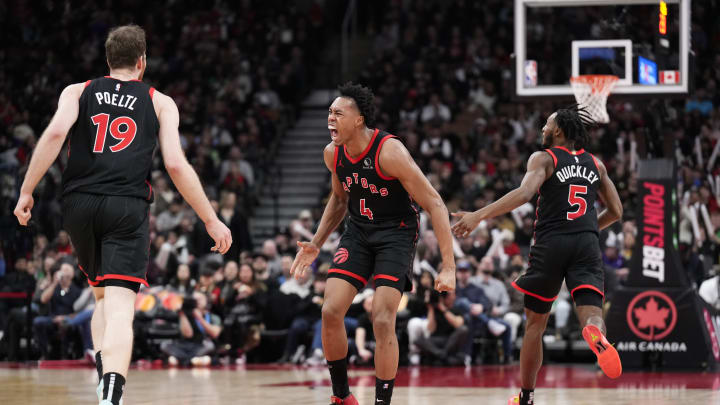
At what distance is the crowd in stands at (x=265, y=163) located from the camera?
46.6 feet

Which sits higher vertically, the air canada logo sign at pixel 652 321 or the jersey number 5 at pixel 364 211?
the jersey number 5 at pixel 364 211

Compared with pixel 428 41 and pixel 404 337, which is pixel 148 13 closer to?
pixel 428 41

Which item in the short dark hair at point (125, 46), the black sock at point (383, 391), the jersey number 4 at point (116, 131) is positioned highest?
the short dark hair at point (125, 46)

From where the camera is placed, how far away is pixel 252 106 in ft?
71.1

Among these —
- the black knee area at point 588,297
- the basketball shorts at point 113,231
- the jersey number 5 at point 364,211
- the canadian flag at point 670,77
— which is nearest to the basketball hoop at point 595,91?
the canadian flag at point 670,77

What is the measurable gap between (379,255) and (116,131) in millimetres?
2006

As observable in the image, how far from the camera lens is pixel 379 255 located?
23.3 feet

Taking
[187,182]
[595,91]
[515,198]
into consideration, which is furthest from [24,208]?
[595,91]

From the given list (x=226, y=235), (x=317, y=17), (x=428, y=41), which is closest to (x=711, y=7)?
(x=428, y=41)

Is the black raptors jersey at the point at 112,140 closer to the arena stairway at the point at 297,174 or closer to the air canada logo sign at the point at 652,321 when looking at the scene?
the air canada logo sign at the point at 652,321

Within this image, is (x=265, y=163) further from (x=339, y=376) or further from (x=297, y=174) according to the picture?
(x=339, y=376)

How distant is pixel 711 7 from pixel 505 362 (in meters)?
8.97

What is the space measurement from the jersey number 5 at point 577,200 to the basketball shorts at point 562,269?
139mm

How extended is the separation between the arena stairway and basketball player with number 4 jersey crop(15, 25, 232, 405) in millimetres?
12718
